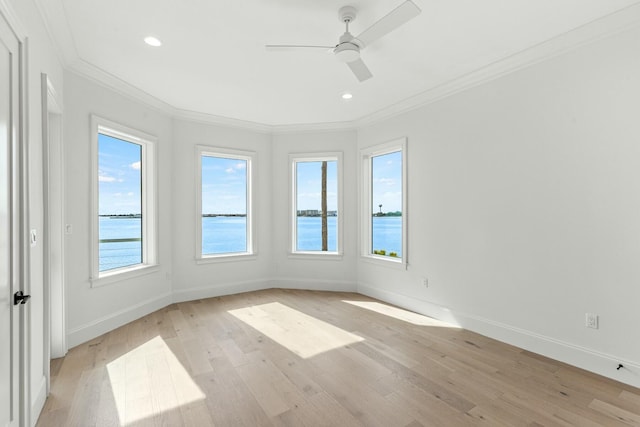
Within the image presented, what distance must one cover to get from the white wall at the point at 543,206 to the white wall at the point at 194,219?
2.58 meters

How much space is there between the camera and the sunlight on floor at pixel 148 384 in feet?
7.06

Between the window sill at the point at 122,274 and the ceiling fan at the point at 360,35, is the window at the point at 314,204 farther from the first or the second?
the ceiling fan at the point at 360,35

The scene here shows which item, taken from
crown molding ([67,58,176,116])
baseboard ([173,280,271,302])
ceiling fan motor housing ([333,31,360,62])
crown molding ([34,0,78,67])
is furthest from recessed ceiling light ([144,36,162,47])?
baseboard ([173,280,271,302])

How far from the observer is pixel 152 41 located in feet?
9.01

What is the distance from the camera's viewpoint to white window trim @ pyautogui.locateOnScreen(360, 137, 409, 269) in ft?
14.3

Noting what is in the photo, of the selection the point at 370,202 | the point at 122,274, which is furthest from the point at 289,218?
the point at 122,274

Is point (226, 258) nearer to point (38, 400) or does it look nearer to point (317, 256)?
point (317, 256)

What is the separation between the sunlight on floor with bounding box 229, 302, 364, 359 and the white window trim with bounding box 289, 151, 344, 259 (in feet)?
3.92

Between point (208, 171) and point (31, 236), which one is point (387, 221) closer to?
point (208, 171)

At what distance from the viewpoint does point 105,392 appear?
2340 mm

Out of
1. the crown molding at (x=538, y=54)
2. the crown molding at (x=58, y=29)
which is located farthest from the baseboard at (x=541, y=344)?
the crown molding at (x=58, y=29)

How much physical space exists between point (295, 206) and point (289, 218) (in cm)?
24

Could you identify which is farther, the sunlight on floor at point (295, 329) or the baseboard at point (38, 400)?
the sunlight on floor at point (295, 329)

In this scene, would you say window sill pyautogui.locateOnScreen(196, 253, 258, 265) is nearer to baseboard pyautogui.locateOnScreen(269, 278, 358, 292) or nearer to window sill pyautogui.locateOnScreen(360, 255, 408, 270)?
baseboard pyautogui.locateOnScreen(269, 278, 358, 292)
